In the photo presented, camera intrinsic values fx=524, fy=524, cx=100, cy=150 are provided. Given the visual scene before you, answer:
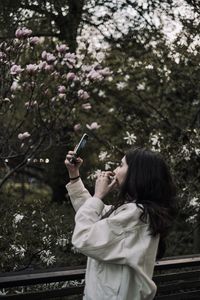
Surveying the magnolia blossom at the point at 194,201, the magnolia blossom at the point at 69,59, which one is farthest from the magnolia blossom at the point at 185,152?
the magnolia blossom at the point at 69,59

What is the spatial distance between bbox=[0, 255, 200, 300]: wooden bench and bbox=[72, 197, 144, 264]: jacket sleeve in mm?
664

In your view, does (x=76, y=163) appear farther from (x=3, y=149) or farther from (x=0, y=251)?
(x=3, y=149)

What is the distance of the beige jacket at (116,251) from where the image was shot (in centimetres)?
218

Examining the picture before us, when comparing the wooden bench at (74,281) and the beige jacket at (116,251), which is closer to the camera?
the beige jacket at (116,251)

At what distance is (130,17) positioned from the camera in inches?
309

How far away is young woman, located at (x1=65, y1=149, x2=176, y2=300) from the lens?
218cm

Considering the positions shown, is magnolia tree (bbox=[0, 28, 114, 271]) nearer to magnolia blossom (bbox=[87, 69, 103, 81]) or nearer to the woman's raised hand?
magnolia blossom (bbox=[87, 69, 103, 81])

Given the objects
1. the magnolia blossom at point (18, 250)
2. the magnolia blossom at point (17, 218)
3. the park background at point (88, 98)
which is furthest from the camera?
the park background at point (88, 98)

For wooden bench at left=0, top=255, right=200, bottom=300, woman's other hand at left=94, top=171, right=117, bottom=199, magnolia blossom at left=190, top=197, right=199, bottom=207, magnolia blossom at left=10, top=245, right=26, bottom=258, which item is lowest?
magnolia blossom at left=10, top=245, right=26, bottom=258

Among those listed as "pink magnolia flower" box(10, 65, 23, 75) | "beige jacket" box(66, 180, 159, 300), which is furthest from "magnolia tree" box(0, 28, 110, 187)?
"beige jacket" box(66, 180, 159, 300)

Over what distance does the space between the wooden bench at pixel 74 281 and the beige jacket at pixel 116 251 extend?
589 mm

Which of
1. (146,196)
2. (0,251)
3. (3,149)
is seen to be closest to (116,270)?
(146,196)

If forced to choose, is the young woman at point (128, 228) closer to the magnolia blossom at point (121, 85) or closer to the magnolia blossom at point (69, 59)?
the magnolia blossom at point (69, 59)

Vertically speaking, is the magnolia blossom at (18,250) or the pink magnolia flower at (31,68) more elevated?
the pink magnolia flower at (31,68)
